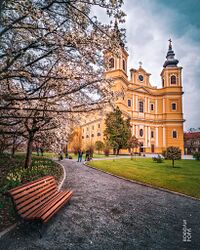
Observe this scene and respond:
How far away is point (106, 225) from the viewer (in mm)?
4312

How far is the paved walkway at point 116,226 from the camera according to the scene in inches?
137

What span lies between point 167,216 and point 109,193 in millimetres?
2765

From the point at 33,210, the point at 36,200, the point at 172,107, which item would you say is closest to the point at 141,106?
the point at 172,107

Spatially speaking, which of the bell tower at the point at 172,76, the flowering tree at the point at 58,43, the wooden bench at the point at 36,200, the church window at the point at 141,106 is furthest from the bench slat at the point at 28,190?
the bell tower at the point at 172,76

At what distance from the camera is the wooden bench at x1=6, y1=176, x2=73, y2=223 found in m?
3.66

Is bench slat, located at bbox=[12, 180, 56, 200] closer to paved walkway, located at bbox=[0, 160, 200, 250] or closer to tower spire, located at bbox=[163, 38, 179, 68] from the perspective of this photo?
paved walkway, located at bbox=[0, 160, 200, 250]

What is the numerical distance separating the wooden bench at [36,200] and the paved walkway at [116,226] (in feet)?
1.30

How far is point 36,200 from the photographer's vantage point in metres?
4.40

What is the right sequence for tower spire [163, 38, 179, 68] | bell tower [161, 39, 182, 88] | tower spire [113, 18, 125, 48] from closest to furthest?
tower spire [113, 18, 125, 48], bell tower [161, 39, 182, 88], tower spire [163, 38, 179, 68]

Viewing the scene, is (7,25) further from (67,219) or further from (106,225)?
(106,225)

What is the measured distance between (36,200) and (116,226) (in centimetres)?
201

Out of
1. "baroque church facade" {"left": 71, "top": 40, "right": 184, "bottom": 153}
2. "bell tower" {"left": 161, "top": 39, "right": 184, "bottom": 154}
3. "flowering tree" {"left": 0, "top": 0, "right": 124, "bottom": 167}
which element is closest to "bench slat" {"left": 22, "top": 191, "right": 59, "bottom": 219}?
"flowering tree" {"left": 0, "top": 0, "right": 124, "bottom": 167}

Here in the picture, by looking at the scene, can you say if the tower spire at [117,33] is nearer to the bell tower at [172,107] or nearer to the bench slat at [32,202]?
the bench slat at [32,202]

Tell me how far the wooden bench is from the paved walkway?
15.6 inches
